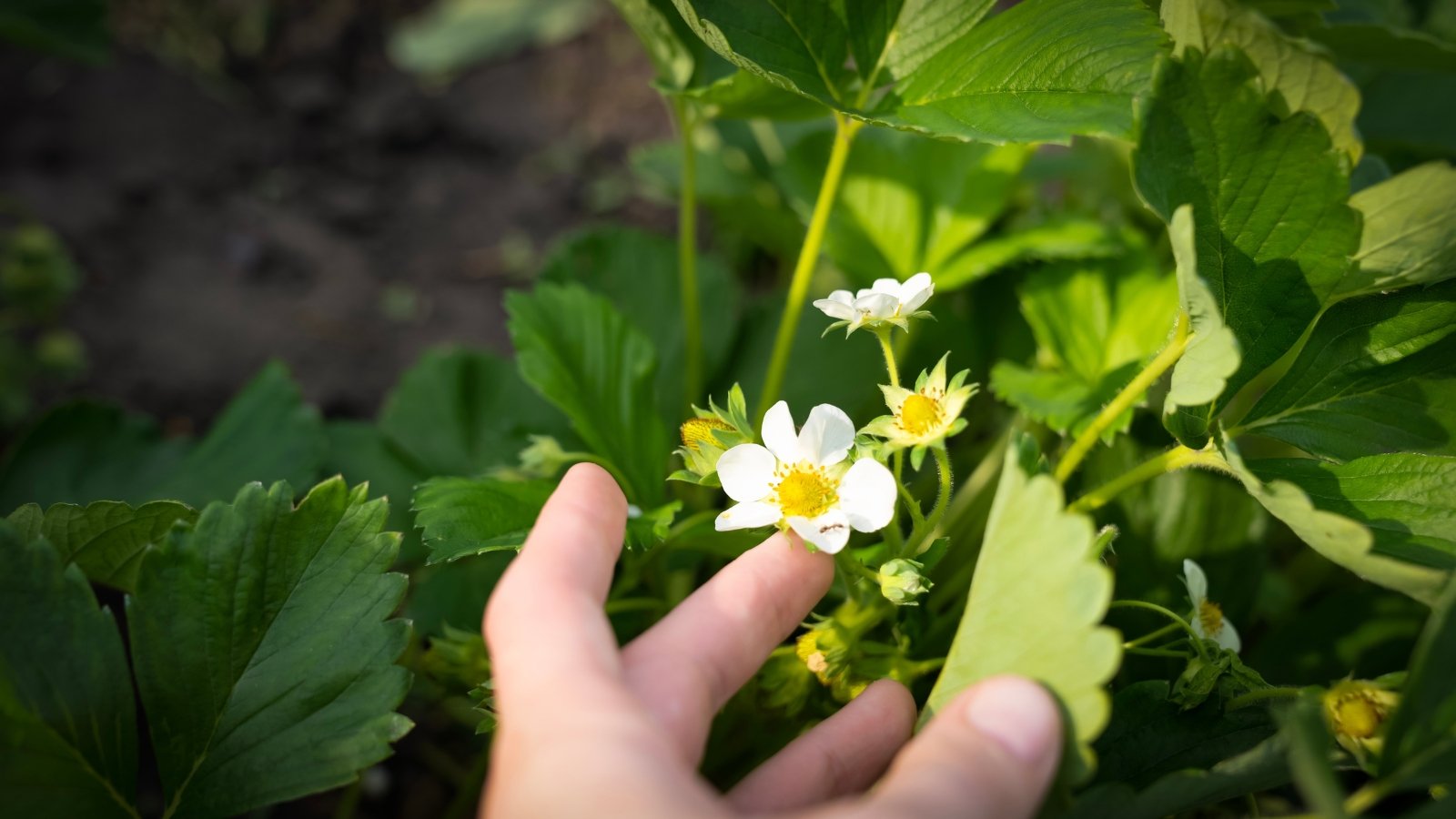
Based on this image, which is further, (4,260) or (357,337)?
(357,337)

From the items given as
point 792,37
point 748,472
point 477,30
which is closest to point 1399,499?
point 748,472

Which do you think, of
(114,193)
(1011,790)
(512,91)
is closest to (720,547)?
(1011,790)

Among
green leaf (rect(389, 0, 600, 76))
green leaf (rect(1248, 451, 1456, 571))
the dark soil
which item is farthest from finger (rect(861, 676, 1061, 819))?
green leaf (rect(389, 0, 600, 76))

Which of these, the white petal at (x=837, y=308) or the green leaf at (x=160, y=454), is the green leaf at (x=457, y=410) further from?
the white petal at (x=837, y=308)

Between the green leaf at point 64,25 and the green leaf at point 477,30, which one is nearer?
the green leaf at point 64,25

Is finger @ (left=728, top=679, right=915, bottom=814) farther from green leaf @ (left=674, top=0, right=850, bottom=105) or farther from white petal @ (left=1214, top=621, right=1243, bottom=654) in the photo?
green leaf @ (left=674, top=0, right=850, bottom=105)

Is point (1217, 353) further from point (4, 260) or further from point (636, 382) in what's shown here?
point (4, 260)

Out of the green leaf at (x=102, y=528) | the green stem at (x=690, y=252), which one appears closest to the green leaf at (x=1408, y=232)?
the green stem at (x=690, y=252)
